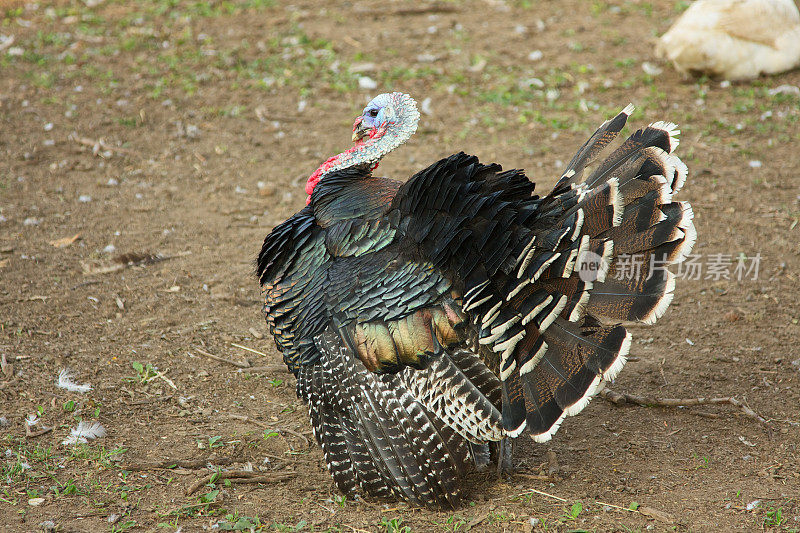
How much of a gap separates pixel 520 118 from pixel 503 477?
4998 millimetres

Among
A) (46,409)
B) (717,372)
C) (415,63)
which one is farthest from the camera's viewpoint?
(415,63)

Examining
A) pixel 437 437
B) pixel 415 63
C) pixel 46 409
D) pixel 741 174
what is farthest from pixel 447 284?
pixel 415 63

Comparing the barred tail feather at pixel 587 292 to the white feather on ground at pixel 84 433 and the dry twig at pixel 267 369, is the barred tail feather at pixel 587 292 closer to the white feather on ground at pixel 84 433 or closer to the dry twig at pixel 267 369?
the dry twig at pixel 267 369

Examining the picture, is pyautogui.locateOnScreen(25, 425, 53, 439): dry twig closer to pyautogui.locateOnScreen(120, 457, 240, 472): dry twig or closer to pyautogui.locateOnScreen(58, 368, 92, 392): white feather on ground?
pyautogui.locateOnScreen(58, 368, 92, 392): white feather on ground

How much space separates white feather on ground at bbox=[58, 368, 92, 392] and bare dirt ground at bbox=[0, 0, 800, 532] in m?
0.05

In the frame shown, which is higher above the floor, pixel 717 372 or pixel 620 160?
pixel 620 160

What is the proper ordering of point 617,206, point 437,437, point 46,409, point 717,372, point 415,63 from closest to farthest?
point 617,206
point 437,437
point 46,409
point 717,372
point 415,63

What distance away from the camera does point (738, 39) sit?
335 inches

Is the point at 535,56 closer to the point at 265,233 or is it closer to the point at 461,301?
the point at 265,233

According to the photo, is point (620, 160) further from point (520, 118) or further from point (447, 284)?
point (520, 118)

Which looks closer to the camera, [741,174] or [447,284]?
[447,284]

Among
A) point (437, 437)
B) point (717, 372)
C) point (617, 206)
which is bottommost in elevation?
point (717, 372)

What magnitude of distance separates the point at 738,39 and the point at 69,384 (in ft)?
25.7

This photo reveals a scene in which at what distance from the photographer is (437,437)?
380 centimetres
